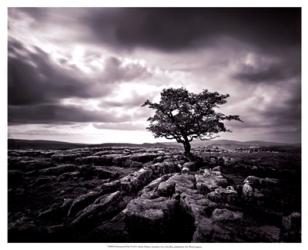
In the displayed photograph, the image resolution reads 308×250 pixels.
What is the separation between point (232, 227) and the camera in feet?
22.8

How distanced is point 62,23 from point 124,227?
13063 mm

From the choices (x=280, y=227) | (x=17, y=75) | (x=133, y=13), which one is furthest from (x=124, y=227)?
(x=133, y=13)

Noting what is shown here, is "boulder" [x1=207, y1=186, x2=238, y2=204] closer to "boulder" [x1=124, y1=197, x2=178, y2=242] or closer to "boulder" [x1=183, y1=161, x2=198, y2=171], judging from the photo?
"boulder" [x1=124, y1=197, x2=178, y2=242]

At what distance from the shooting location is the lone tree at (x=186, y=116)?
16266 millimetres

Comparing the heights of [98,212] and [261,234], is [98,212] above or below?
above

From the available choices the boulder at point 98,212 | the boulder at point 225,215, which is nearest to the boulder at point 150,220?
the boulder at point 98,212

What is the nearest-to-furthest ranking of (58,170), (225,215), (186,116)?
(225,215) < (58,170) < (186,116)

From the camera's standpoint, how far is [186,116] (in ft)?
57.0

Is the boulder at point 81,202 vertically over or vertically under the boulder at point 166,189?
under

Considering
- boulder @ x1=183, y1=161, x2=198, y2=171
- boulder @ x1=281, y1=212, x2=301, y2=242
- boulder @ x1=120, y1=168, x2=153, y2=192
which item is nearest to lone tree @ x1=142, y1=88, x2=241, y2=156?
boulder @ x1=183, y1=161, x2=198, y2=171

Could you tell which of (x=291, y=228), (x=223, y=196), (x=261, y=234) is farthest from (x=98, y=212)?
(x=291, y=228)

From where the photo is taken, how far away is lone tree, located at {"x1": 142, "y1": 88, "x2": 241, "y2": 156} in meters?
16.3

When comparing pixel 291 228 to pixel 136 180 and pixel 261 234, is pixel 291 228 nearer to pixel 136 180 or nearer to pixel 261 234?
pixel 261 234

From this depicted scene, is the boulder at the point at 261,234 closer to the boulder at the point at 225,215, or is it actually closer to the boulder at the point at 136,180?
the boulder at the point at 225,215
